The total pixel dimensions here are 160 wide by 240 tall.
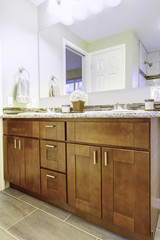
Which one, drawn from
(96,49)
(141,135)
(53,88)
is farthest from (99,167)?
(53,88)

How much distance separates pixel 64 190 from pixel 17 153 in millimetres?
679

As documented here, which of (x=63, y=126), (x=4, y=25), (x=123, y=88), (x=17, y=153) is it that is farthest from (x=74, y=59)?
(x=17, y=153)

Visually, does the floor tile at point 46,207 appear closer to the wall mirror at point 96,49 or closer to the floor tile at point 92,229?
the floor tile at point 92,229

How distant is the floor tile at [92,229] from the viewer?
1086 millimetres

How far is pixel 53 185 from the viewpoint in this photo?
1351mm

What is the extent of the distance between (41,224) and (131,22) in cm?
199

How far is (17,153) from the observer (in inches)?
64.7

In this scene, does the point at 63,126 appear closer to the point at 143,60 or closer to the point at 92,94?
the point at 92,94

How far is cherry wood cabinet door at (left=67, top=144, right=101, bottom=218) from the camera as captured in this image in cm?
110

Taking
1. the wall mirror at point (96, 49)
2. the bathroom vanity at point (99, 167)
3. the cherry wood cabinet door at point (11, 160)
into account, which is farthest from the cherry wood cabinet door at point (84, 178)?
the wall mirror at point (96, 49)

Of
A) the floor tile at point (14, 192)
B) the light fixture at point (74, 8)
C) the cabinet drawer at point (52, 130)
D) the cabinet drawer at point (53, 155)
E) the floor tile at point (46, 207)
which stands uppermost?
the light fixture at point (74, 8)

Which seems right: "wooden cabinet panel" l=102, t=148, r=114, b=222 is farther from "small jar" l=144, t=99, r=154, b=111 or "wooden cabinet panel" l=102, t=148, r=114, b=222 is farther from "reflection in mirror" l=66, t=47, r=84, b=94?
"reflection in mirror" l=66, t=47, r=84, b=94

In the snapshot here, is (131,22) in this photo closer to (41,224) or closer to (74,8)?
(74,8)

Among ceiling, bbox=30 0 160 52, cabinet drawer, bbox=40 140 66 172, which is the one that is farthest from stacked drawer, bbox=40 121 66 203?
ceiling, bbox=30 0 160 52
